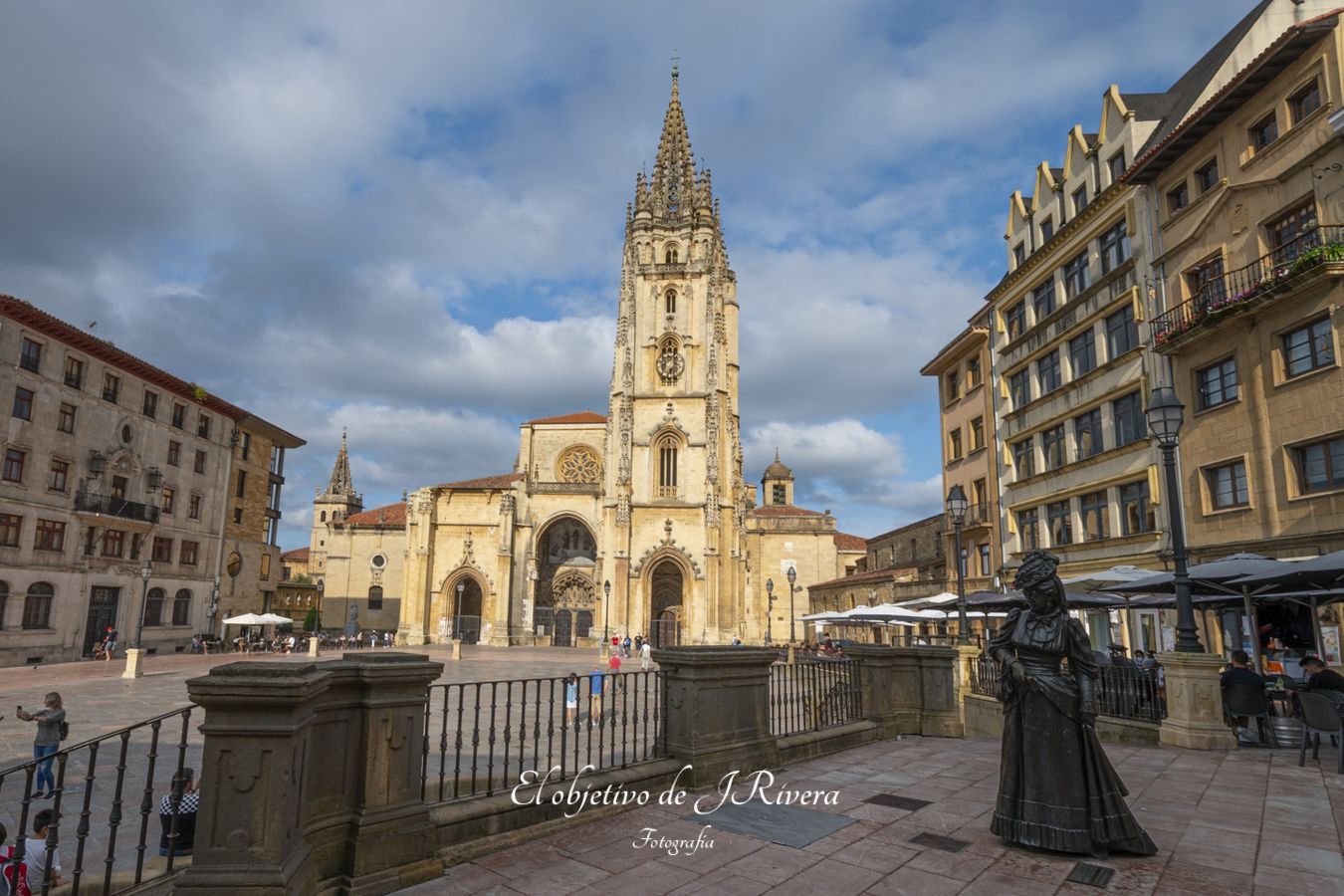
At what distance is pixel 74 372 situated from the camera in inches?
1166

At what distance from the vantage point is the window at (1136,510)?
2034 centimetres

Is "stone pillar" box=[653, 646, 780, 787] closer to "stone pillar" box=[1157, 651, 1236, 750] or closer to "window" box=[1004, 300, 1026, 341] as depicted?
"stone pillar" box=[1157, 651, 1236, 750]

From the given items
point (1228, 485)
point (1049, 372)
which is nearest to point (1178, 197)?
point (1049, 372)

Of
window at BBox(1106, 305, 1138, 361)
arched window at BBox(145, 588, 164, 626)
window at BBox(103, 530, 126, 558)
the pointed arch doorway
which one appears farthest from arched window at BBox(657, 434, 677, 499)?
window at BBox(1106, 305, 1138, 361)

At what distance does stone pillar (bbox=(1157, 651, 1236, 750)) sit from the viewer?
31.3 ft

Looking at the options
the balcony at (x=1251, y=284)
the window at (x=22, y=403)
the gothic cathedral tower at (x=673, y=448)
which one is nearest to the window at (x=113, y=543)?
the window at (x=22, y=403)

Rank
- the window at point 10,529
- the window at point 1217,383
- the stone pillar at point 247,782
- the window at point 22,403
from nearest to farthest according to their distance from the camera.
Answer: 1. the stone pillar at point 247,782
2. the window at point 1217,383
3. the window at point 10,529
4. the window at point 22,403

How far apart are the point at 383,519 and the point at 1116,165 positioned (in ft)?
161

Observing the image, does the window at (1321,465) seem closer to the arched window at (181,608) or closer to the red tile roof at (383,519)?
the arched window at (181,608)

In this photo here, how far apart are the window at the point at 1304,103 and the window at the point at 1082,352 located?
7.44 meters

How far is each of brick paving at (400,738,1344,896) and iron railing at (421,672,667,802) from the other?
26.8 inches

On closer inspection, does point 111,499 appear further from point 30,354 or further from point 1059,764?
point 1059,764

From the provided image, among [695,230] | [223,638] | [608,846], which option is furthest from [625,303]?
[608,846]

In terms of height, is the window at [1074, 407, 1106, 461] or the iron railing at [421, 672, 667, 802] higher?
the window at [1074, 407, 1106, 461]
